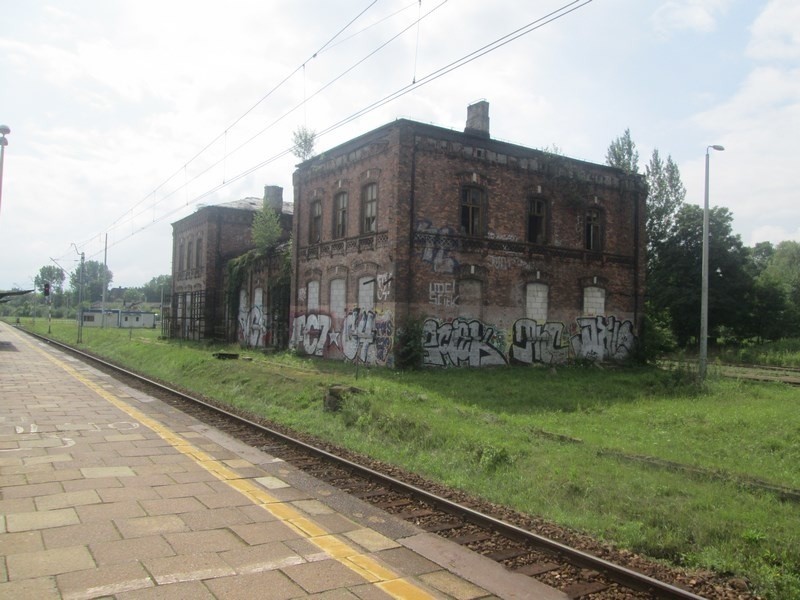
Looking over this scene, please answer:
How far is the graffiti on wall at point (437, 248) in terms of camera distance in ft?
67.0

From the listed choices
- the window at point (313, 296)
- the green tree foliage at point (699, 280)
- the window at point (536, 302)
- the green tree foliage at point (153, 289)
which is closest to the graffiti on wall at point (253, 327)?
the window at point (313, 296)

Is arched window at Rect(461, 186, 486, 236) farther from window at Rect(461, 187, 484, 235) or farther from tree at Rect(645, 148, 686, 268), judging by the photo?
tree at Rect(645, 148, 686, 268)

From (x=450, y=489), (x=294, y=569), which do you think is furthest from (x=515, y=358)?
(x=294, y=569)

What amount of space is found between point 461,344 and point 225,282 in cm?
1939

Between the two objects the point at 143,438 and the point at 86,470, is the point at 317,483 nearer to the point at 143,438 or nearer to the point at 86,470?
the point at 86,470

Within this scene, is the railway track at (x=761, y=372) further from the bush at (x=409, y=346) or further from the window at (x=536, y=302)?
the bush at (x=409, y=346)

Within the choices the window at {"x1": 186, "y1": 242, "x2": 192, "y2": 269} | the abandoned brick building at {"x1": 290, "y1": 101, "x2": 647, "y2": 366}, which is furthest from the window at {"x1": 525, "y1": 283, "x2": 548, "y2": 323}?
the window at {"x1": 186, "y1": 242, "x2": 192, "y2": 269}

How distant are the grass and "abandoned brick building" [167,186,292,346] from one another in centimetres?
905

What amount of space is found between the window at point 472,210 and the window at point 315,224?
270 inches

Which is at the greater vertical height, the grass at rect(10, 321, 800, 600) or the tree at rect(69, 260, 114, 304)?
the tree at rect(69, 260, 114, 304)

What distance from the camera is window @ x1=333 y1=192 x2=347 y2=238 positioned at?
931 inches

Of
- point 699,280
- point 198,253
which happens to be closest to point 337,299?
point 198,253

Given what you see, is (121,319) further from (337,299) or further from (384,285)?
(384,285)

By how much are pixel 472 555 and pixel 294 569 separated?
1697 mm
